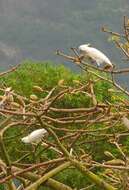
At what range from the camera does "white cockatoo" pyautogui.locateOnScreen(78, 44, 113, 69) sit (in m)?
3.42

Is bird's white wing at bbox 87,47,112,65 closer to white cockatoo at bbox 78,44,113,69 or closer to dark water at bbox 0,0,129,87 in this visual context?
white cockatoo at bbox 78,44,113,69

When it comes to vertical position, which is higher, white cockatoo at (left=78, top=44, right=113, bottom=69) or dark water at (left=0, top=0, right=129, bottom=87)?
white cockatoo at (left=78, top=44, right=113, bottom=69)

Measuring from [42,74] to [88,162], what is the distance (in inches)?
609

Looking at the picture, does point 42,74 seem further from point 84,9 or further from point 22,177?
point 84,9

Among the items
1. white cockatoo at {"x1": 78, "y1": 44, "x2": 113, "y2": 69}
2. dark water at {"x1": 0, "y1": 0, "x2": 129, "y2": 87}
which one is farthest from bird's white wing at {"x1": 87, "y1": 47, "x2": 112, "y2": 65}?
dark water at {"x1": 0, "y1": 0, "x2": 129, "y2": 87}

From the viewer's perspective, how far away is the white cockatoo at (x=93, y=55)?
342 centimetres

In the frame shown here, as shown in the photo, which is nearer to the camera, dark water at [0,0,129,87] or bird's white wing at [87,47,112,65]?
bird's white wing at [87,47,112,65]

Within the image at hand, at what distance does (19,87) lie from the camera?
59.8 feet

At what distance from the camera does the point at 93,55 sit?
135 inches

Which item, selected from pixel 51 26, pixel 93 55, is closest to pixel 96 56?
pixel 93 55

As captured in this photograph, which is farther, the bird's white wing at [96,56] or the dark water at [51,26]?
the dark water at [51,26]

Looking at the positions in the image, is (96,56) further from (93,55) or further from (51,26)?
(51,26)

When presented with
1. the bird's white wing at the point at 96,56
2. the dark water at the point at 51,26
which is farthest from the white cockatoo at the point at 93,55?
the dark water at the point at 51,26

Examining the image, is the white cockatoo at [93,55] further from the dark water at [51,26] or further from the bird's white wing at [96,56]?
the dark water at [51,26]
